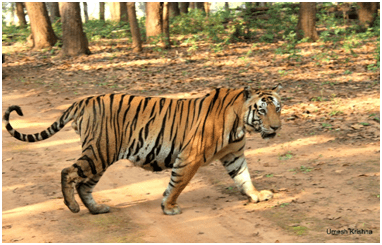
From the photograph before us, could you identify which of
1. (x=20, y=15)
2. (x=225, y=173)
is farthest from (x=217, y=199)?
(x=20, y=15)

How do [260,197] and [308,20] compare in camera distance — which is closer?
[260,197]

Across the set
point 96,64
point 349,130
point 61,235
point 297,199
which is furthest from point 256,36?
point 61,235

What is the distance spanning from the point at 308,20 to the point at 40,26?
9150 millimetres

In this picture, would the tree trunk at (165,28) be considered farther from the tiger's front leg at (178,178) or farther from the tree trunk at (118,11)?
the tiger's front leg at (178,178)

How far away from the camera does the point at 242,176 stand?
616 centimetres

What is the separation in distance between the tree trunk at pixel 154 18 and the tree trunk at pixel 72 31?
2.32 m

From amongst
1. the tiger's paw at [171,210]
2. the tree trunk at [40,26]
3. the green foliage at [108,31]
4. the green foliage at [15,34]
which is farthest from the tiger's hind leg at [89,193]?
the green foliage at [15,34]

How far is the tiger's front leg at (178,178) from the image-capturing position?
562 cm

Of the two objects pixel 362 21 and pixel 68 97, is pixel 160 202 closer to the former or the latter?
pixel 68 97

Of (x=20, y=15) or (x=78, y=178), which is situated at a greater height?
(x=20, y=15)

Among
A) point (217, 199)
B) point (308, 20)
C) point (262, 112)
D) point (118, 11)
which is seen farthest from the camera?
point (118, 11)

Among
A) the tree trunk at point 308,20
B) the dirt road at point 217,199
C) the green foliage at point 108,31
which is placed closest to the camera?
the dirt road at point 217,199

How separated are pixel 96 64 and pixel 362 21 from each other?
9.59 m

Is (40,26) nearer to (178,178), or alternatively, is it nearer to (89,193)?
(89,193)
